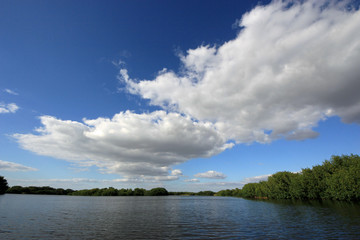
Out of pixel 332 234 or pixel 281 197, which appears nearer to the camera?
pixel 332 234

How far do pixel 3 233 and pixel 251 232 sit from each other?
43.5 metres

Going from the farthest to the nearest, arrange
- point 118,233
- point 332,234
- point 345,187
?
point 345,187
point 118,233
point 332,234

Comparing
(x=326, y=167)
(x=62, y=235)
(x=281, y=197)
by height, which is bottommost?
(x=62, y=235)

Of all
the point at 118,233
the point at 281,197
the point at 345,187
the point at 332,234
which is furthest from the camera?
the point at 281,197

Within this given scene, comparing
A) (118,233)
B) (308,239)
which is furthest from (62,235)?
(308,239)

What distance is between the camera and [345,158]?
119938mm

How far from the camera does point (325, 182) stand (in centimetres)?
11638

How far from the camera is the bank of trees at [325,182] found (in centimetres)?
9588

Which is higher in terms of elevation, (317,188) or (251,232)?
(317,188)

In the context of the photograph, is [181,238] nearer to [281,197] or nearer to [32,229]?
[32,229]

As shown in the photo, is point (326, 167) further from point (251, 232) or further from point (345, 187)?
point (251, 232)

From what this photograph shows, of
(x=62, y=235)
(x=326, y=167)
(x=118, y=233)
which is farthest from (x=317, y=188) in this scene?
(x=62, y=235)

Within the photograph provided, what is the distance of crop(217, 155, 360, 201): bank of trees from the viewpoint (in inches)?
3775

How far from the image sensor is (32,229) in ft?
124
